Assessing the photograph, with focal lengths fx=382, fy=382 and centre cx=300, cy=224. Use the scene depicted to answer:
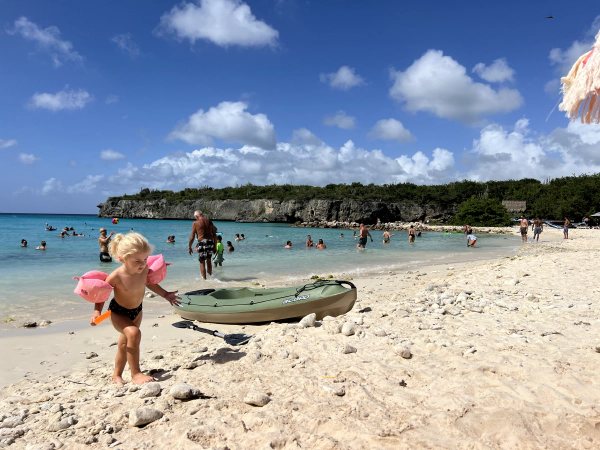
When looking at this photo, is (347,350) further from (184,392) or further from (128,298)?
(128,298)

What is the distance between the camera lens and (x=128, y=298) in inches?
142

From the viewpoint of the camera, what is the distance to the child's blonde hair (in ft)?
11.5

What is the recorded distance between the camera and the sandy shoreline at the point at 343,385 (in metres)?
2.48

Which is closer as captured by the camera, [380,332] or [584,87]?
[584,87]

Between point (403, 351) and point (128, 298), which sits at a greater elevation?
point (128, 298)

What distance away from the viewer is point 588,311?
5.38 m

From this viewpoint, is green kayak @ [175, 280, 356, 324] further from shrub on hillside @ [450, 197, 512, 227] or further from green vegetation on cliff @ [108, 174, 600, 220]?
green vegetation on cliff @ [108, 174, 600, 220]

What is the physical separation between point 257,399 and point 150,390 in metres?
0.94

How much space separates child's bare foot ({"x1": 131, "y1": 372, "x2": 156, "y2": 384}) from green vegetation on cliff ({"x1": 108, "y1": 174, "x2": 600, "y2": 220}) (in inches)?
2589

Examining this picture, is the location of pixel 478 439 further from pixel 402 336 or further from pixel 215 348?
pixel 215 348

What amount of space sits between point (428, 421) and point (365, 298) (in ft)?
17.2

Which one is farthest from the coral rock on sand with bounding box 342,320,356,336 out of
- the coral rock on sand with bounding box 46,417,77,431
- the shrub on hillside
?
the shrub on hillside

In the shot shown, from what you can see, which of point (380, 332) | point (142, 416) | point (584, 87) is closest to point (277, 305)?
point (380, 332)

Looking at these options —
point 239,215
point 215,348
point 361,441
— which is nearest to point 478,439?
point 361,441
